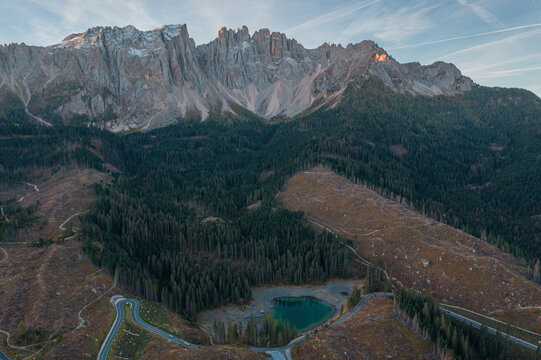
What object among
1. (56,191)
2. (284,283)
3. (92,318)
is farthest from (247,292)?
(56,191)

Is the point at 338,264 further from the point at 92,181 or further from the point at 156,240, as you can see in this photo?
the point at 92,181

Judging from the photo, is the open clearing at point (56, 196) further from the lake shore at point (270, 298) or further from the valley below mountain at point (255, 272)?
the lake shore at point (270, 298)

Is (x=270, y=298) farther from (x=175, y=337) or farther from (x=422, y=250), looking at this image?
(x=422, y=250)

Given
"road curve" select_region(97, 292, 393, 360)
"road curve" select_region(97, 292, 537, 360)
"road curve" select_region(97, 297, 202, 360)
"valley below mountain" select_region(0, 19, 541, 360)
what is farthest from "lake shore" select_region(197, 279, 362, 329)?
"road curve" select_region(97, 297, 202, 360)

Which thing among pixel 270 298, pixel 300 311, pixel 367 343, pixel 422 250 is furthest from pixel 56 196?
pixel 422 250

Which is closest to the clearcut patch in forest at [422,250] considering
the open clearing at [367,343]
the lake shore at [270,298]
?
the lake shore at [270,298]

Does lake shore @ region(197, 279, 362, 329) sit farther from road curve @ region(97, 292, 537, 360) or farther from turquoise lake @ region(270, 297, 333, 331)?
road curve @ region(97, 292, 537, 360)

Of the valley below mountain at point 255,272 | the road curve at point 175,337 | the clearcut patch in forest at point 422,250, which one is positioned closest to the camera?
the road curve at point 175,337
